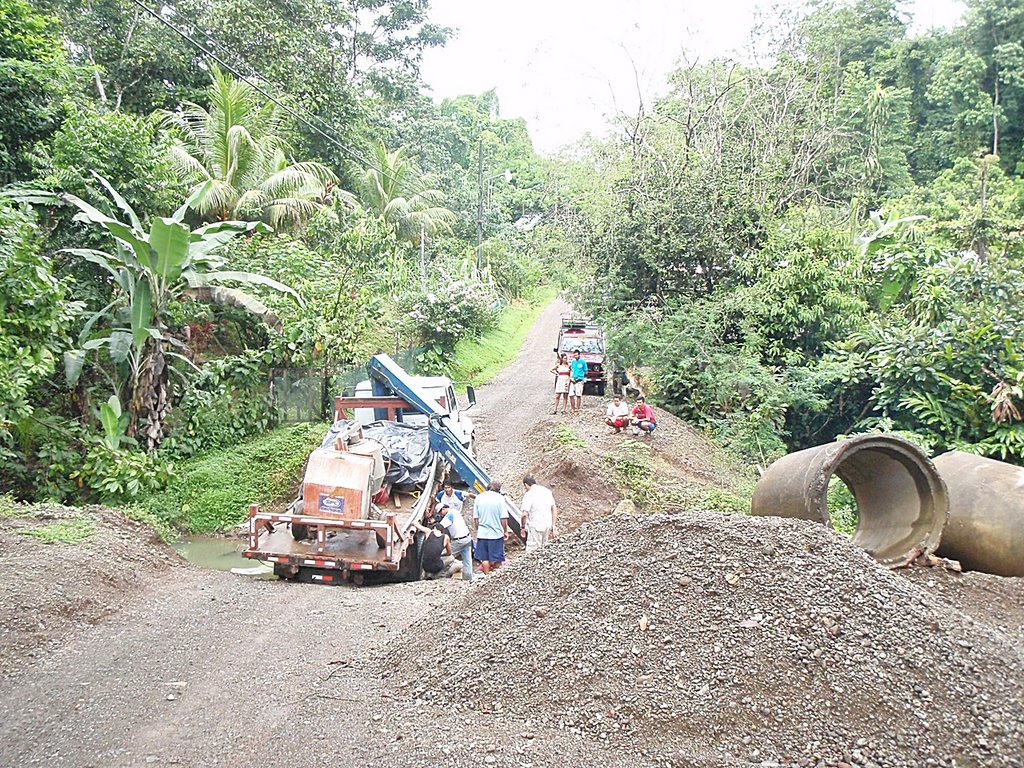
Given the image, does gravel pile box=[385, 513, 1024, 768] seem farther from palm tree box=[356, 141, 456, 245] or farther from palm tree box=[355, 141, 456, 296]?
palm tree box=[356, 141, 456, 245]

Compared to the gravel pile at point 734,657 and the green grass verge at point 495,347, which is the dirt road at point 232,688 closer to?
the gravel pile at point 734,657

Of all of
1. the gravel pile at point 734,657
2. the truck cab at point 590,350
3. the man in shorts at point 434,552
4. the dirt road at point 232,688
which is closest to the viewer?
the gravel pile at point 734,657

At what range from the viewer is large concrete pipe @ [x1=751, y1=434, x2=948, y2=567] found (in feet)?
29.8

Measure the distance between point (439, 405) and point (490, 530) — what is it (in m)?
3.93

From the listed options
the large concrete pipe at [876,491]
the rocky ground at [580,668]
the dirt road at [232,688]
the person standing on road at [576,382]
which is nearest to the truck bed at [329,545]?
the dirt road at [232,688]

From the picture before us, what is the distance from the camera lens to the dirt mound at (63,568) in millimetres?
8047

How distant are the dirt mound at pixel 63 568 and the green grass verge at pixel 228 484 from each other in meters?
1.62

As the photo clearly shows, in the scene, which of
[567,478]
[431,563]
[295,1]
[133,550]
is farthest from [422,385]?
[295,1]

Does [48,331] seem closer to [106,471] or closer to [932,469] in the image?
[106,471]

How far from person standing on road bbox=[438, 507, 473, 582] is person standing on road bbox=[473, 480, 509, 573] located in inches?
5.5

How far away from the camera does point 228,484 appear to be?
1410cm

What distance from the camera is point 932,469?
360 inches

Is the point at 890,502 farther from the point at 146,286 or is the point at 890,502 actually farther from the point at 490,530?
the point at 146,286

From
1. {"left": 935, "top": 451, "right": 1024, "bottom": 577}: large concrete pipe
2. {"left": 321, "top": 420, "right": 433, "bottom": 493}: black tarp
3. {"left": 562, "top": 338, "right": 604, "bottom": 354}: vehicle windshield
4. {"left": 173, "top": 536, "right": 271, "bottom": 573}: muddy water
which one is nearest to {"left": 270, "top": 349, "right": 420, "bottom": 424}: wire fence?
{"left": 321, "top": 420, "right": 433, "bottom": 493}: black tarp
